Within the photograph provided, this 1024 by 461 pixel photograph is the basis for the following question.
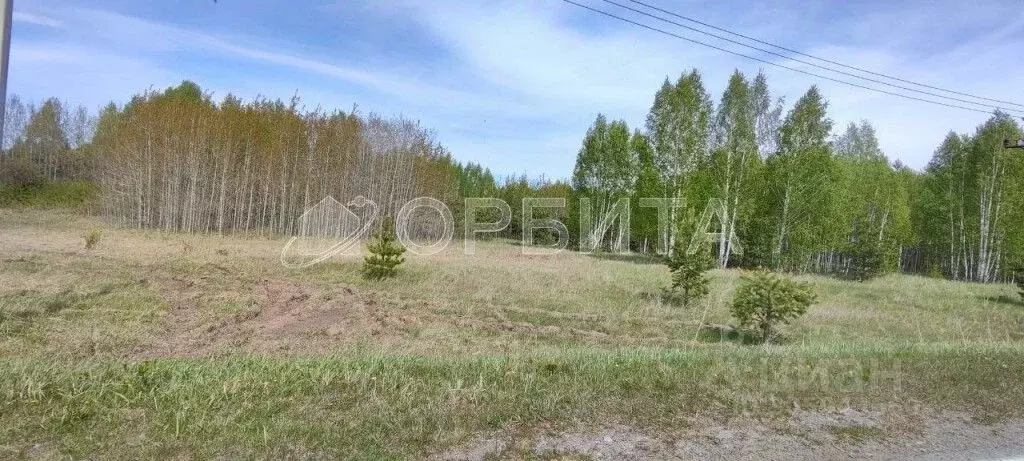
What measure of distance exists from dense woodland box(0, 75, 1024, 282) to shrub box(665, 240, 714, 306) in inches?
371

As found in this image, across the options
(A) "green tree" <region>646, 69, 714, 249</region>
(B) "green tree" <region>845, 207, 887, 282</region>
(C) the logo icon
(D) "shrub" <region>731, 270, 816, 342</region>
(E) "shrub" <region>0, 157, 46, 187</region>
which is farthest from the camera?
(E) "shrub" <region>0, 157, 46, 187</region>

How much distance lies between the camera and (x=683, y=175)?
2870 centimetres

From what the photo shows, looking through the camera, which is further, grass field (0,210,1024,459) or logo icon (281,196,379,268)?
logo icon (281,196,379,268)

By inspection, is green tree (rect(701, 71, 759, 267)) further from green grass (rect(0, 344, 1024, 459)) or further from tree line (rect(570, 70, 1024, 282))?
green grass (rect(0, 344, 1024, 459))

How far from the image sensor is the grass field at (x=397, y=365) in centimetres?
322

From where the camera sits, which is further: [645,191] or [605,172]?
[605,172]

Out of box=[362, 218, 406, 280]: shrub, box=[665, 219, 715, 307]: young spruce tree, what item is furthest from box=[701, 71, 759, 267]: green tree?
box=[362, 218, 406, 280]: shrub

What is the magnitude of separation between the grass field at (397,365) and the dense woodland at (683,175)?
1119 cm

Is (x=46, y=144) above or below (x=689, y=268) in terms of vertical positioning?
above

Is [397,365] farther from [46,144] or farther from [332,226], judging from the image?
[46,144]

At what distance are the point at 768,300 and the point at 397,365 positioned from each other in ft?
25.2

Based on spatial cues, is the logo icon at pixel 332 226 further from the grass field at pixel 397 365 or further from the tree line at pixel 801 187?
the tree line at pixel 801 187

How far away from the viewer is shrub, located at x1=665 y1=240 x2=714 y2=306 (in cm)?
1394

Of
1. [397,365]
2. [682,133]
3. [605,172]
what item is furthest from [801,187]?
[397,365]
